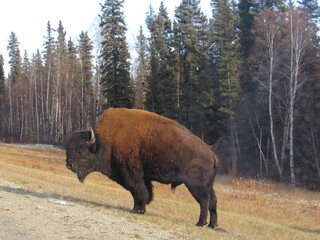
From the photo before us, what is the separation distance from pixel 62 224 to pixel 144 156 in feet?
9.35

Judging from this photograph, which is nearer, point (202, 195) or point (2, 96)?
point (202, 195)

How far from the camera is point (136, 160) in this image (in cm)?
943

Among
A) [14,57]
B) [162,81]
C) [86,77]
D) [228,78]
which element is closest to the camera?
[228,78]

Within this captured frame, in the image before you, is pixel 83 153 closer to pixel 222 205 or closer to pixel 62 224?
pixel 62 224

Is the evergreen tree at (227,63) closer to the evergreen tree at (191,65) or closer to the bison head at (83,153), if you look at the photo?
the evergreen tree at (191,65)

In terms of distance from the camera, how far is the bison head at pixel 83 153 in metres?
9.88

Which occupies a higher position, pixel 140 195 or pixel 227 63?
pixel 227 63

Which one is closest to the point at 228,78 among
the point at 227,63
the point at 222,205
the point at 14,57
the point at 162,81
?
the point at 227,63

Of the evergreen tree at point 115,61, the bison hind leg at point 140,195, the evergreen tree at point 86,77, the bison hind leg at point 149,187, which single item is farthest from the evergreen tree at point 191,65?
the bison hind leg at point 140,195

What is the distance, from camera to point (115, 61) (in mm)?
42719

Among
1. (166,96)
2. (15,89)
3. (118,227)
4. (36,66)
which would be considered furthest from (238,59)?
(36,66)

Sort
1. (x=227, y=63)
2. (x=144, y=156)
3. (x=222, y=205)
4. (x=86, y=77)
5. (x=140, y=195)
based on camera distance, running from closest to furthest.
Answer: (x=144, y=156) → (x=140, y=195) → (x=222, y=205) → (x=227, y=63) → (x=86, y=77)

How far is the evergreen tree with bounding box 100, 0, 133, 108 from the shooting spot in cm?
4200

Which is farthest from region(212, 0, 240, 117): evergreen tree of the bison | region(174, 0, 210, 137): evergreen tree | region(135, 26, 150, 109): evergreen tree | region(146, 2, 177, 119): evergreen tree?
the bison
